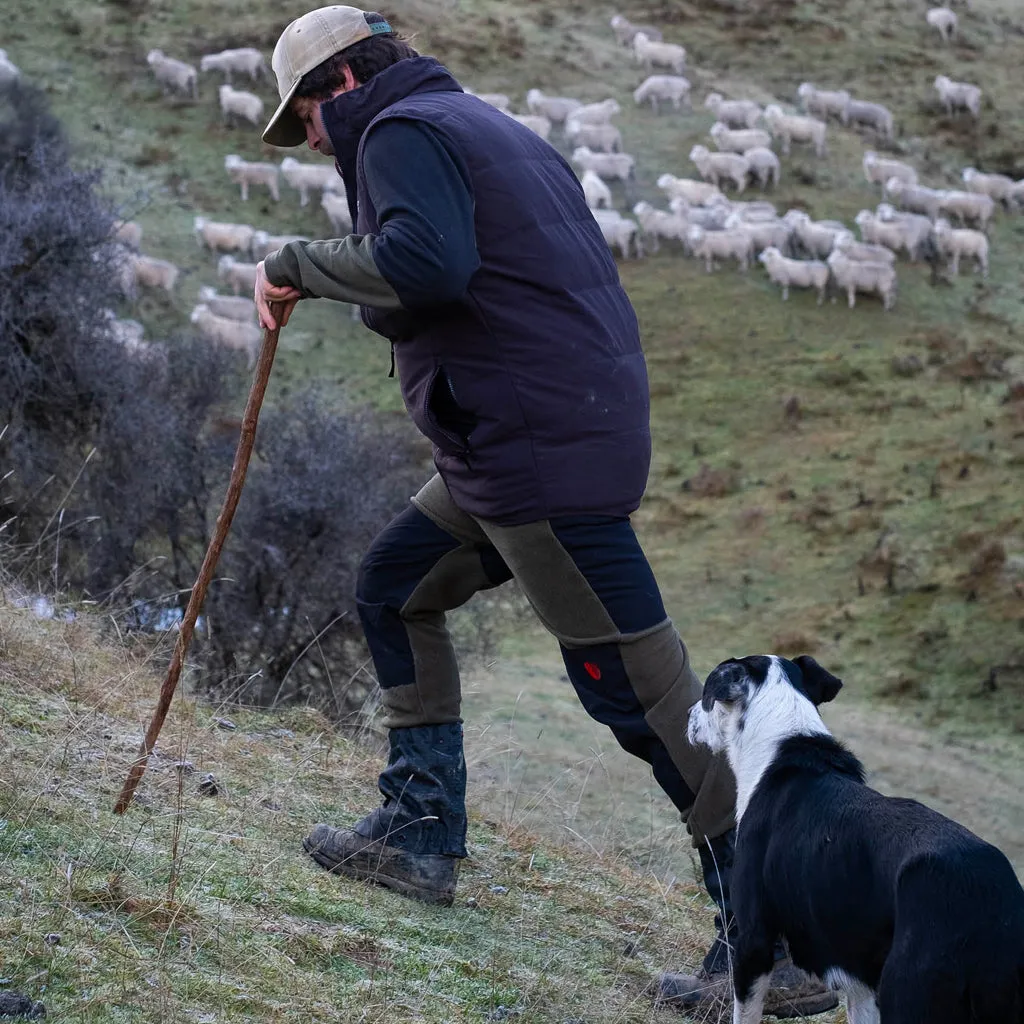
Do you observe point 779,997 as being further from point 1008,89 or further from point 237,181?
point 1008,89

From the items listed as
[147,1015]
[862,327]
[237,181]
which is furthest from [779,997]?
[237,181]

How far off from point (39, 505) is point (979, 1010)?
7870mm

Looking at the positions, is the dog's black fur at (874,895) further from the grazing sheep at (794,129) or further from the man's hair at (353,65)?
the grazing sheep at (794,129)

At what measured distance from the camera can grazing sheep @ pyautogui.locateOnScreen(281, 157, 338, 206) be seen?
865 inches

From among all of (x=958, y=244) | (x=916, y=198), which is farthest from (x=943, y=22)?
(x=958, y=244)

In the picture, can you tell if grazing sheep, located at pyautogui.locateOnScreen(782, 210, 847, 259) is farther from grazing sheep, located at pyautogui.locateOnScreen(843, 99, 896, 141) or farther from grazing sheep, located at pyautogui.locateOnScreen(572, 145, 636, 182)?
grazing sheep, located at pyautogui.locateOnScreen(843, 99, 896, 141)

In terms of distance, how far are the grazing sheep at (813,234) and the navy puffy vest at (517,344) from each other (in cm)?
1814

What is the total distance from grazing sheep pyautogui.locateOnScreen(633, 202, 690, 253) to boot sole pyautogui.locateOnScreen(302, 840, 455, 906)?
59.3 ft

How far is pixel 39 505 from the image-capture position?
30.9 ft

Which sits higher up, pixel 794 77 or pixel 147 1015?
pixel 147 1015

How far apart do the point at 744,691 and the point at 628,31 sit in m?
26.6

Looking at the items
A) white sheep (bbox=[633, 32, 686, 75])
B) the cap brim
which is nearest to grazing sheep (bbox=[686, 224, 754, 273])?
white sheep (bbox=[633, 32, 686, 75])

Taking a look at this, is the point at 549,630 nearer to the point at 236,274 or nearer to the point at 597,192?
the point at 236,274

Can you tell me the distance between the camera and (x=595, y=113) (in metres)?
24.0
